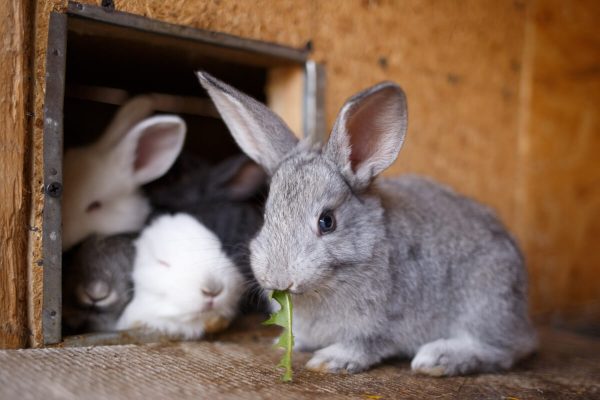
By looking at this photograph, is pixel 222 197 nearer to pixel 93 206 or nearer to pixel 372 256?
pixel 93 206

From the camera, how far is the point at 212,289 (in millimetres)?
2807

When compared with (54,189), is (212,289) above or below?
below

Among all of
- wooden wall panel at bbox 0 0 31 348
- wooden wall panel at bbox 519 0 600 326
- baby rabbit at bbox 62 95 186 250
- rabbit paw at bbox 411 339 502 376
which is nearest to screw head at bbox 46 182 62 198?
wooden wall panel at bbox 0 0 31 348

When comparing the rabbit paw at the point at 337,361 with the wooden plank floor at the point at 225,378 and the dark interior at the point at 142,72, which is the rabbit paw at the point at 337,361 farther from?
the dark interior at the point at 142,72

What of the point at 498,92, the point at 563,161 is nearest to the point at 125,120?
the point at 498,92

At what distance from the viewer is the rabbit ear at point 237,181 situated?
343cm

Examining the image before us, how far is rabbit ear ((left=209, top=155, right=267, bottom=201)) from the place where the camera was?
3.43 m

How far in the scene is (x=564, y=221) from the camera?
441 centimetres

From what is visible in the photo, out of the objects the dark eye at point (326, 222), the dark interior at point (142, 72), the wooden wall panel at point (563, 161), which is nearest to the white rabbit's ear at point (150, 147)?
the dark interior at point (142, 72)

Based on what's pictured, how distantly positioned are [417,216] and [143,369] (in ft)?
4.55

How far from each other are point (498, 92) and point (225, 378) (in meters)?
2.77

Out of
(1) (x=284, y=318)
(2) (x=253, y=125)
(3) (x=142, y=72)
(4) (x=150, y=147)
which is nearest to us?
(1) (x=284, y=318)

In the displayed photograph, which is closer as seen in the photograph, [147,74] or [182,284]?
[182,284]

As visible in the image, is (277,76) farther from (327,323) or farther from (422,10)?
(327,323)
